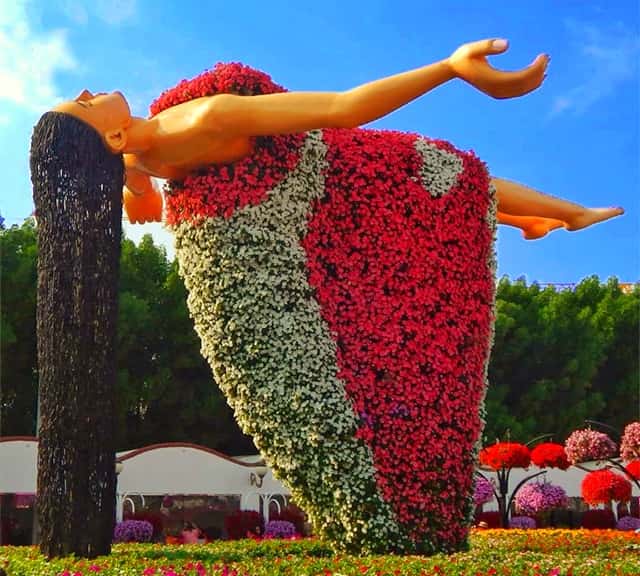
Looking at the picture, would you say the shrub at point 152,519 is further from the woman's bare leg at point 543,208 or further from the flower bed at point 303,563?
the woman's bare leg at point 543,208

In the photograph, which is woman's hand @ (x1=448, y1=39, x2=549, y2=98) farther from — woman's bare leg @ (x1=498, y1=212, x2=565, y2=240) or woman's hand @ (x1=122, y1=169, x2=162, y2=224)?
woman's hand @ (x1=122, y1=169, x2=162, y2=224)

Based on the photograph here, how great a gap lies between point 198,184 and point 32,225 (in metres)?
13.3

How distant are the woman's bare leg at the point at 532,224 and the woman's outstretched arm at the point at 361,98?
9.21 feet

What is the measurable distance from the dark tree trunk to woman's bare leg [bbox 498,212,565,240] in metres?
4.17

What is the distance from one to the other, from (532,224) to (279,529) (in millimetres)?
6400

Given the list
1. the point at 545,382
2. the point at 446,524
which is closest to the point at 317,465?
the point at 446,524

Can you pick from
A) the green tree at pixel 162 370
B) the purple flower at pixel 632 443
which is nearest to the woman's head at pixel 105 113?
the purple flower at pixel 632 443

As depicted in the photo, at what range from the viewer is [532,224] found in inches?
362

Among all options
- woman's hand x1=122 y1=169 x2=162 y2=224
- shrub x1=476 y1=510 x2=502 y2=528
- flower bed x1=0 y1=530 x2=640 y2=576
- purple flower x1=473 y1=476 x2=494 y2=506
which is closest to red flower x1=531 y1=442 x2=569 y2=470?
purple flower x1=473 y1=476 x2=494 y2=506

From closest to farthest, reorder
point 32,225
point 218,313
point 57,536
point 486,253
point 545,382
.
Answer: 1. point 57,536
2. point 218,313
3. point 486,253
4. point 32,225
5. point 545,382

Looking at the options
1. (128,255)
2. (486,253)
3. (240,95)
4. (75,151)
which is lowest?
(486,253)

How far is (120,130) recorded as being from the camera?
6.98m

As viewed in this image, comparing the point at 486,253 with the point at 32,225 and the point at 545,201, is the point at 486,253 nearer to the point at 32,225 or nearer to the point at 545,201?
the point at 545,201

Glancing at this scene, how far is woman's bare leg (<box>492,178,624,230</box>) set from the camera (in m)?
8.55
